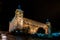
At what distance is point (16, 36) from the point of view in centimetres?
211

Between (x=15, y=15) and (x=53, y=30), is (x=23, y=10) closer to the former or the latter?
(x=15, y=15)

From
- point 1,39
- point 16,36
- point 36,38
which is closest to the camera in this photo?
point 1,39

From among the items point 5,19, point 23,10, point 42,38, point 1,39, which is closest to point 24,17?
point 23,10

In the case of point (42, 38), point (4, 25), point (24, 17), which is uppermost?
point (24, 17)

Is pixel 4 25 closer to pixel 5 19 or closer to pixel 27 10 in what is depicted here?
pixel 5 19

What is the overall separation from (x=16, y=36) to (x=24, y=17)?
0.64 metres

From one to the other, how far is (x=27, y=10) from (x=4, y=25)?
0.57 meters

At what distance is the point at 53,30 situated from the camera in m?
2.55

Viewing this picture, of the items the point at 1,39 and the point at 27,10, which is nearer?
the point at 1,39

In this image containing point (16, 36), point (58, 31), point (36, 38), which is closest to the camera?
point (16, 36)

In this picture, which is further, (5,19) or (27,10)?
(27,10)

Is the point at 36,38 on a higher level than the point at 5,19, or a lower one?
lower

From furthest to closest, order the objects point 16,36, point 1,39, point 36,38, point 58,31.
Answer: point 58,31, point 36,38, point 16,36, point 1,39

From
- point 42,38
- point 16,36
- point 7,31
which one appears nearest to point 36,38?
point 42,38
